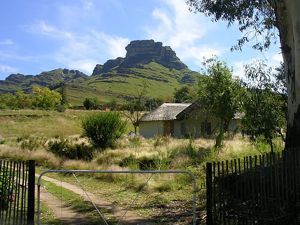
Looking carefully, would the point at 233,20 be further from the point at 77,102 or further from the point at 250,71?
the point at 77,102

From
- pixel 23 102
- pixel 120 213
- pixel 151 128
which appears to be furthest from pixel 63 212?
pixel 23 102

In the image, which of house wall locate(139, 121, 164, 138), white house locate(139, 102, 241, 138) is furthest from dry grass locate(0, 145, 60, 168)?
house wall locate(139, 121, 164, 138)

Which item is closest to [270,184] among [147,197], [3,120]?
[147,197]

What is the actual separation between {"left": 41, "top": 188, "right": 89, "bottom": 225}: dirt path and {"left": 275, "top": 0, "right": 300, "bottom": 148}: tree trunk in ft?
20.1

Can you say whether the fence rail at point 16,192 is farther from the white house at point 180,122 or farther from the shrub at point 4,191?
the white house at point 180,122

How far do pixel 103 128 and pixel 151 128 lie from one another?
21652mm

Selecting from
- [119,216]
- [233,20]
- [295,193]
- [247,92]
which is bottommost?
[119,216]

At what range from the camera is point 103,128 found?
32.2 metres

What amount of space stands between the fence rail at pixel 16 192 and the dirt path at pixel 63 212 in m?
1.95

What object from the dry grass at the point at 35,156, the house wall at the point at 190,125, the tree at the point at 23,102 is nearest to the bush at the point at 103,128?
the dry grass at the point at 35,156

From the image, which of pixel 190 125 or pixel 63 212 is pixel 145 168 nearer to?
pixel 63 212

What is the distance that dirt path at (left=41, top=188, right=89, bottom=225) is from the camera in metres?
11.8

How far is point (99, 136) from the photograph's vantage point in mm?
32219

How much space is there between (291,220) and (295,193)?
57 cm
